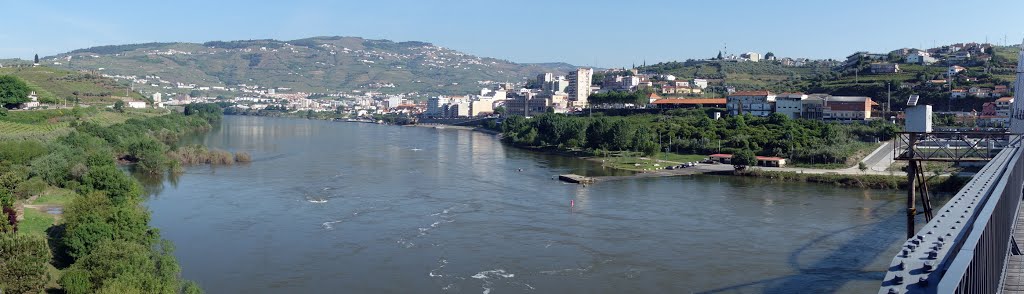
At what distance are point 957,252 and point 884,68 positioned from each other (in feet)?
106

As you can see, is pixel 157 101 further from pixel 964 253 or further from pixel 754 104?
pixel 964 253

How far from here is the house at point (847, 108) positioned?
23875mm

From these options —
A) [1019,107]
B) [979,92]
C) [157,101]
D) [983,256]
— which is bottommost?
[983,256]

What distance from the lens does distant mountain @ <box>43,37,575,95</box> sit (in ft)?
286

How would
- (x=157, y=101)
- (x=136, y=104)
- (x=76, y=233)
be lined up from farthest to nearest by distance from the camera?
(x=157, y=101) → (x=136, y=104) → (x=76, y=233)

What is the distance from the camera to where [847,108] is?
2434cm

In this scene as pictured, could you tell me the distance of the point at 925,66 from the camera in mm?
31672

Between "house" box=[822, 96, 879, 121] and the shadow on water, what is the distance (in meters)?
15.3

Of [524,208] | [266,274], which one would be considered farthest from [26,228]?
[524,208]

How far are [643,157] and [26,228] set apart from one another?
1443 cm

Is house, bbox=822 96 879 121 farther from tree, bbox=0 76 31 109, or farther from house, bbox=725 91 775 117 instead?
tree, bbox=0 76 31 109

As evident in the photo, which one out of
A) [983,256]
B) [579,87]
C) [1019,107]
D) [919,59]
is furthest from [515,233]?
[579,87]

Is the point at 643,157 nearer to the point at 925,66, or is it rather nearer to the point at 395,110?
the point at 925,66

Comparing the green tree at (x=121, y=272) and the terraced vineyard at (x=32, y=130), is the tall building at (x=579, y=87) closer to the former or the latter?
the terraced vineyard at (x=32, y=130)
